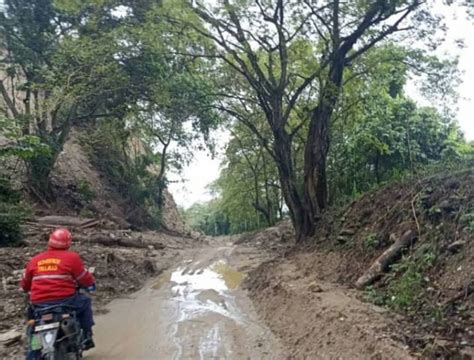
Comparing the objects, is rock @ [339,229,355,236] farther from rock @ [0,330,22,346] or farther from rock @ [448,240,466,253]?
rock @ [0,330,22,346]

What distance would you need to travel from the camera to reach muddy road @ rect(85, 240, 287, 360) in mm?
5531

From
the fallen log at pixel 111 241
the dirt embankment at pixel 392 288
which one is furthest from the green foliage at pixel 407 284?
the fallen log at pixel 111 241

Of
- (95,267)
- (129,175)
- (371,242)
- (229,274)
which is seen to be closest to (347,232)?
(371,242)

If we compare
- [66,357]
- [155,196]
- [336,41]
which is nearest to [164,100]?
[336,41]

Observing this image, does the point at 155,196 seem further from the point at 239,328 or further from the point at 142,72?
the point at 239,328

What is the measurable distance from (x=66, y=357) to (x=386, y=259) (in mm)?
5187

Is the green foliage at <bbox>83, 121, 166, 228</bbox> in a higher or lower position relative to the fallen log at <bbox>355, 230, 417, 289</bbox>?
higher

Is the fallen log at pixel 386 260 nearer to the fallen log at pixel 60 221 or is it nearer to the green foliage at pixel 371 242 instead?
the green foliage at pixel 371 242

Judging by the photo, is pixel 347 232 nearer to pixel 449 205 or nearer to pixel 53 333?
pixel 449 205

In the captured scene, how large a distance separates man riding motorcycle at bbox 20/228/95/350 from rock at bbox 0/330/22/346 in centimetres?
126

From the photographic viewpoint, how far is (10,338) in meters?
5.58

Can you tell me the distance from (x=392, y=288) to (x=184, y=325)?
3.39 meters

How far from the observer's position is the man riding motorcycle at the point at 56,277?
4.64 metres

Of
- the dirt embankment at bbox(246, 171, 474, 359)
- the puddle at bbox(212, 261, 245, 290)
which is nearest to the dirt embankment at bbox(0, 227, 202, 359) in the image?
the puddle at bbox(212, 261, 245, 290)
